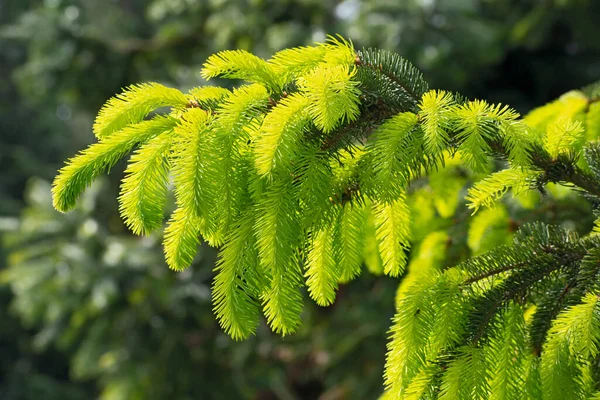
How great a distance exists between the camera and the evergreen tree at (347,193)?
108 cm

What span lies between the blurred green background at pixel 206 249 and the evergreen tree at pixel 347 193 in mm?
3442

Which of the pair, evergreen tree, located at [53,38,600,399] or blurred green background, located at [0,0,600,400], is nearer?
evergreen tree, located at [53,38,600,399]

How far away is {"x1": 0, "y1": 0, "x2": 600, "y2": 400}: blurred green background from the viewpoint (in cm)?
475

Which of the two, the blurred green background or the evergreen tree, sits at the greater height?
the evergreen tree

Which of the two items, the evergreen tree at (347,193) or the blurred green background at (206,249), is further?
the blurred green background at (206,249)

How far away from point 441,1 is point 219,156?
158 inches

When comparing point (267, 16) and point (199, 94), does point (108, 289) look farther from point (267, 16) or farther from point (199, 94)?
point (199, 94)

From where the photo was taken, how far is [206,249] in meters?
5.33

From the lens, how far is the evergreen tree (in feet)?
3.56

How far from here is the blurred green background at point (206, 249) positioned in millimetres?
4750

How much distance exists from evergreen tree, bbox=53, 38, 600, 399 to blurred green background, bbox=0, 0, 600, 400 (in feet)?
11.3

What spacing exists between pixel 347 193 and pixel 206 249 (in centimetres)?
420

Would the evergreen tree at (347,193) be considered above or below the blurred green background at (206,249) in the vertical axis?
above

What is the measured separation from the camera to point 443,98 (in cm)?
115
